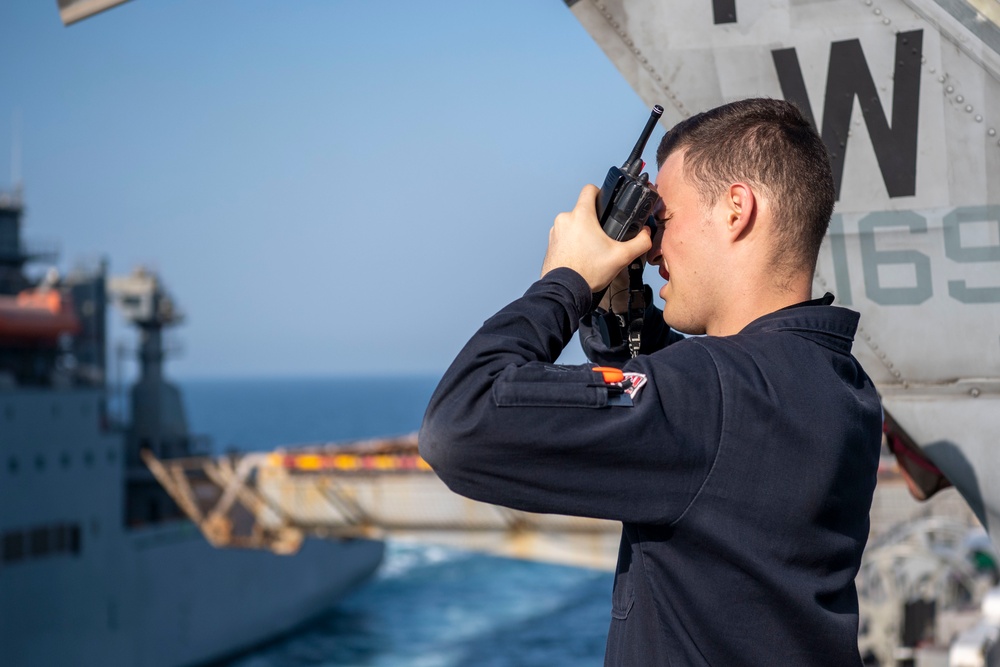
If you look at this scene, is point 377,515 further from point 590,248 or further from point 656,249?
point 590,248

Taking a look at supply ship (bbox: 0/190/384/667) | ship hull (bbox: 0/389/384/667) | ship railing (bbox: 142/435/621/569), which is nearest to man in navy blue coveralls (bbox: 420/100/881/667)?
ship railing (bbox: 142/435/621/569)

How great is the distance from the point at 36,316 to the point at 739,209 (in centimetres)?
3153

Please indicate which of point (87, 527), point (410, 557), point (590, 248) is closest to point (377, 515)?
point (87, 527)

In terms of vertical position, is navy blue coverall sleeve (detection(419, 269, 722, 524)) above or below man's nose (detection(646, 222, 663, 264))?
below

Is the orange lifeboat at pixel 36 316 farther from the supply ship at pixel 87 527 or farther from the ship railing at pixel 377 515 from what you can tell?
the ship railing at pixel 377 515

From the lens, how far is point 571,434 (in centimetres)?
173

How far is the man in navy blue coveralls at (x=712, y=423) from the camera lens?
5.70ft

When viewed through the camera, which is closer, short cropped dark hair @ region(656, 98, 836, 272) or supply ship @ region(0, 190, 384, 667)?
short cropped dark hair @ region(656, 98, 836, 272)

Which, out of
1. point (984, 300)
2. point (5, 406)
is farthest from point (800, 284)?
point (5, 406)

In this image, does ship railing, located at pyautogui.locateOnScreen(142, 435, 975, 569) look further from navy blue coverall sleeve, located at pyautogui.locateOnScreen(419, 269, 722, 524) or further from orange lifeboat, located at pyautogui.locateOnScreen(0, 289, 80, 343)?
navy blue coverall sleeve, located at pyautogui.locateOnScreen(419, 269, 722, 524)

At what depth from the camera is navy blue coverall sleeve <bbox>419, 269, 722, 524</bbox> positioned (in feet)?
5.64

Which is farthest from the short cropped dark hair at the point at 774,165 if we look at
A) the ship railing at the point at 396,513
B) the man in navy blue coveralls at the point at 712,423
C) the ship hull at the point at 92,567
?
the ship hull at the point at 92,567

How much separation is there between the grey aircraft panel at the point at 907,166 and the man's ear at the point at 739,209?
1647 millimetres

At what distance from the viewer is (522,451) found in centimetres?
173
